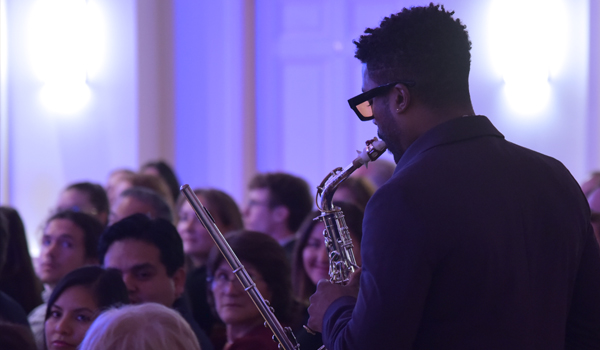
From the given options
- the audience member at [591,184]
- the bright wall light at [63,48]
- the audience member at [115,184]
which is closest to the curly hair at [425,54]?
the audience member at [591,184]

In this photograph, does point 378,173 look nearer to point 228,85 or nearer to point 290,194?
point 290,194

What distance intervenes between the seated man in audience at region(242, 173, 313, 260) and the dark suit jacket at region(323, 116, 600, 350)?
9.52 feet

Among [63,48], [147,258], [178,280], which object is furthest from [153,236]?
[63,48]

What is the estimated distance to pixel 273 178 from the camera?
4.49 m

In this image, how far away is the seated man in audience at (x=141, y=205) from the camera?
3908 mm

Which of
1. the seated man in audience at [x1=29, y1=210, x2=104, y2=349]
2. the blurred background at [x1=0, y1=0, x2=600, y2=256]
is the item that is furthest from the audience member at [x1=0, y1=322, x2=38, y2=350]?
the blurred background at [x1=0, y1=0, x2=600, y2=256]

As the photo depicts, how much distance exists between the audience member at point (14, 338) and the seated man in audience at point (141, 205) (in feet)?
6.12

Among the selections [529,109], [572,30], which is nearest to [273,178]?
[529,109]

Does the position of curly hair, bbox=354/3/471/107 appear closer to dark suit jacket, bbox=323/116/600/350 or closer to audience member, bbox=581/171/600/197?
dark suit jacket, bbox=323/116/600/350

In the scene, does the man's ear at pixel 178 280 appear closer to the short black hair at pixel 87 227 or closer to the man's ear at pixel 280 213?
the short black hair at pixel 87 227

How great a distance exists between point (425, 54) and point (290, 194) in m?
3.00

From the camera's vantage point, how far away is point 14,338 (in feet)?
6.51

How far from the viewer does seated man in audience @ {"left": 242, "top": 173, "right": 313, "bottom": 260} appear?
4.36m

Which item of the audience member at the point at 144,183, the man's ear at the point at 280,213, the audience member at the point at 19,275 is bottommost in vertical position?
the audience member at the point at 19,275
